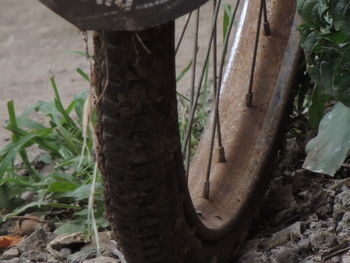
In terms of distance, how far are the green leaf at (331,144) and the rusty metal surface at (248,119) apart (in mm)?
132

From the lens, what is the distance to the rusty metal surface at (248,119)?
2002 millimetres

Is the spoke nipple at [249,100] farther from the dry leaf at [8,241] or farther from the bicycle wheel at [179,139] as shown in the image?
the dry leaf at [8,241]

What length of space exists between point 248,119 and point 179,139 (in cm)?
53

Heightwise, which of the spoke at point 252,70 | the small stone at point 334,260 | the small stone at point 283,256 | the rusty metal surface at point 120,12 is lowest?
the small stone at point 283,256

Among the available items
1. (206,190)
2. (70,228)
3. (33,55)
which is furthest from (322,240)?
(33,55)

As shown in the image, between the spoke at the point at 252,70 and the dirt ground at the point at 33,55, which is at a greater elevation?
the spoke at the point at 252,70

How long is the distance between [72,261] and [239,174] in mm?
412

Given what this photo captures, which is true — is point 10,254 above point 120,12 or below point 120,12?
below

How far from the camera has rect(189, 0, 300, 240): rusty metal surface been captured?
2.00 meters

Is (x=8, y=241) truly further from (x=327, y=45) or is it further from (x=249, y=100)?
(x=327, y=45)

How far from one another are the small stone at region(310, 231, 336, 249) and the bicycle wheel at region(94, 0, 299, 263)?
16 cm

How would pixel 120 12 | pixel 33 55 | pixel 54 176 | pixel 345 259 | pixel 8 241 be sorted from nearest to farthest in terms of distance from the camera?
pixel 120 12
pixel 345 259
pixel 8 241
pixel 54 176
pixel 33 55

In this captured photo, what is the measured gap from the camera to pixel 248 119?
214 cm

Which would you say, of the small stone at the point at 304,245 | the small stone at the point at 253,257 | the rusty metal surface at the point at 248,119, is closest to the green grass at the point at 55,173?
the rusty metal surface at the point at 248,119
